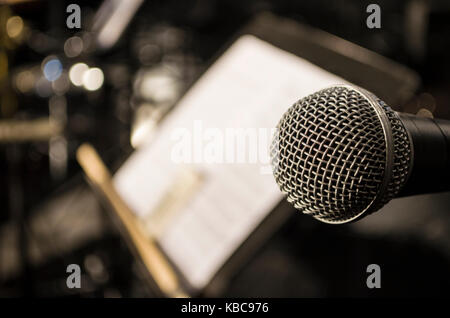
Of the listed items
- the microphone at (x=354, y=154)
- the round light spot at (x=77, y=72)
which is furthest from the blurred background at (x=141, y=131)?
the microphone at (x=354, y=154)

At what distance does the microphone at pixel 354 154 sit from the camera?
0.43 m

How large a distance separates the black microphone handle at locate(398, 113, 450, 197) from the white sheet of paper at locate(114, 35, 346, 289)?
0.81 ft

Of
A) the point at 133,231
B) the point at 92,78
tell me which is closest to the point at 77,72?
the point at 92,78

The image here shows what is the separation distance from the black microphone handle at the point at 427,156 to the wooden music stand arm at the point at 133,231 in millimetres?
407

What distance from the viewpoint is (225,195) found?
0.75 metres

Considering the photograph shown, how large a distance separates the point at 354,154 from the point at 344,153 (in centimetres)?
1

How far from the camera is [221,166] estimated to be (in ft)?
2.62

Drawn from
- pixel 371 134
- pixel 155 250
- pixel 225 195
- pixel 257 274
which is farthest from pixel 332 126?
pixel 257 274

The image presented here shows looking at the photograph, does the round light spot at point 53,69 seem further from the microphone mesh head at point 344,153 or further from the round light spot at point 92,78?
the microphone mesh head at point 344,153

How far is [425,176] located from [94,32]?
3.45ft

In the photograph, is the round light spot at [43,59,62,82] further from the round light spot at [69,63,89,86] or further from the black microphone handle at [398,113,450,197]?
the black microphone handle at [398,113,450,197]

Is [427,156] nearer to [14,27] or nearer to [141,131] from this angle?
[141,131]
